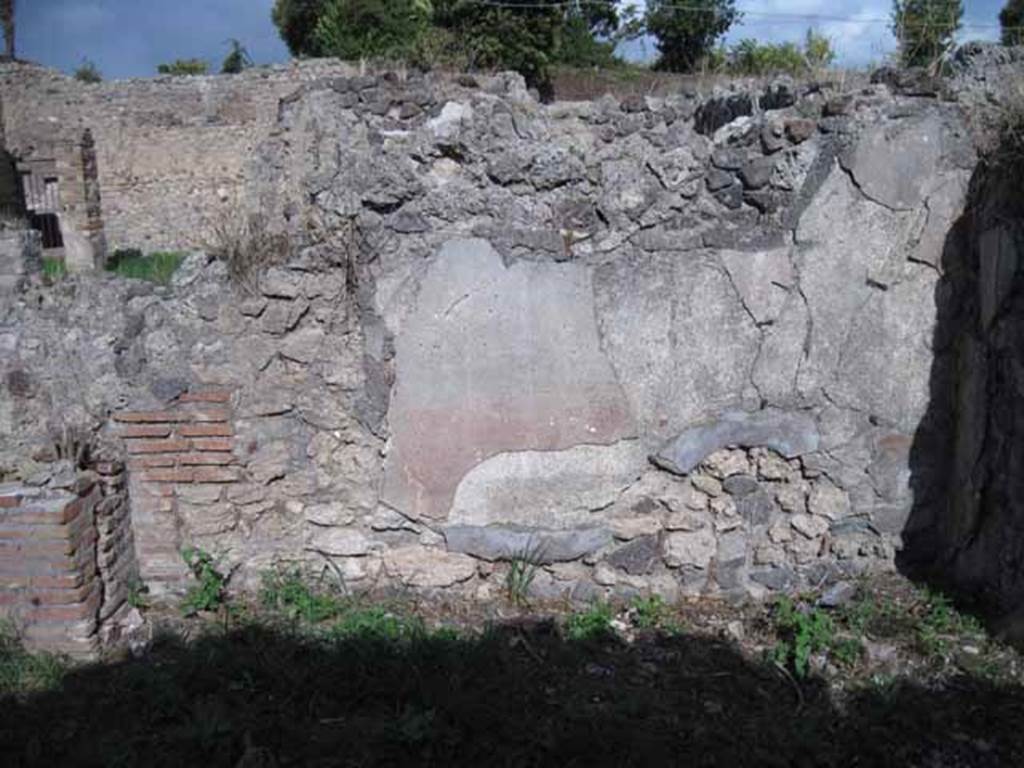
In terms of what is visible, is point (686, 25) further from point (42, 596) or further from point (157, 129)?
point (42, 596)

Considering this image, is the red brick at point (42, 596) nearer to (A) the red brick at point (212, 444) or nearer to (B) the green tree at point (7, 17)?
(A) the red brick at point (212, 444)

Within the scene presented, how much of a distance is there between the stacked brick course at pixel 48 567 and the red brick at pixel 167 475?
0.24m

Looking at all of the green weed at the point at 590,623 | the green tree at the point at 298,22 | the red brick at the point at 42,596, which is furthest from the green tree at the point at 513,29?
the red brick at the point at 42,596

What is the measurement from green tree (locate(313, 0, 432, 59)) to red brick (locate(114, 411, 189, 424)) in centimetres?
1156

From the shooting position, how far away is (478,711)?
2439mm

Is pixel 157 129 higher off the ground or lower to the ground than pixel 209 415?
higher

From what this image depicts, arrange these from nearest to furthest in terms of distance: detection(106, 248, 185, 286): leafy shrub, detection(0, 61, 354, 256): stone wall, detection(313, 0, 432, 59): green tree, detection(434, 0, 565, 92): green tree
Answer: detection(106, 248, 185, 286): leafy shrub < detection(0, 61, 354, 256): stone wall < detection(434, 0, 565, 92): green tree < detection(313, 0, 432, 59): green tree

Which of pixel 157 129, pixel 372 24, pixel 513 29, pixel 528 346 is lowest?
pixel 528 346

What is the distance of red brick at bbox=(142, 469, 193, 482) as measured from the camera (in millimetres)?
3109

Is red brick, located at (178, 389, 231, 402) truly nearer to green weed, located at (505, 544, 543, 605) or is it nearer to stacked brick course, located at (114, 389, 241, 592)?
stacked brick course, located at (114, 389, 241, 592)

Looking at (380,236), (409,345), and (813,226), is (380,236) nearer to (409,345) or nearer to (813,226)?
(409,345)

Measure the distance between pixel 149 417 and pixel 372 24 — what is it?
1297cm

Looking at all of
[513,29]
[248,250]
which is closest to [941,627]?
[248,250]

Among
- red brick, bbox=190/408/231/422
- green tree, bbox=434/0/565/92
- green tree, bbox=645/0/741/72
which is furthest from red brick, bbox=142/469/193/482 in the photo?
green tree, bbox=645/0/741/72
